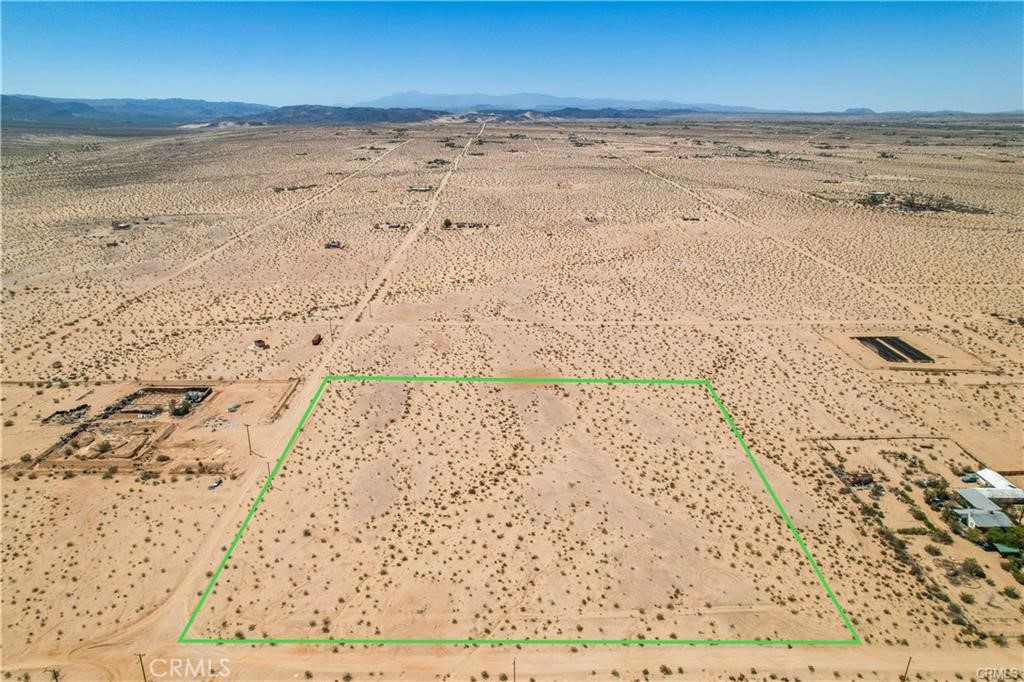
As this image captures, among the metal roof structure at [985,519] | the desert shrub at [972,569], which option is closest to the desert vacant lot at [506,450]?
the desert shrub at [972,569]

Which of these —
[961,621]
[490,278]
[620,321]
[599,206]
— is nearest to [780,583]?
[961,621]

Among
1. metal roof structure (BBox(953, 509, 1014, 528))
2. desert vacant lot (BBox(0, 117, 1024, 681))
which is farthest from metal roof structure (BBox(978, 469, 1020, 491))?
metal roof structure (BBox(953, 509, 1014, 528))

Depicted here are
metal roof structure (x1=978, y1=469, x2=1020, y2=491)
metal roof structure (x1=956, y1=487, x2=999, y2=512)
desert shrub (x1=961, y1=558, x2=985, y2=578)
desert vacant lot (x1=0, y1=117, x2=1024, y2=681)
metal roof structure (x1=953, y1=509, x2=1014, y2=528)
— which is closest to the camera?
desert vacant lot (x1=0, y1=117, x2=1024, y2=681)

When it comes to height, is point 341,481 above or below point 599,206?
below

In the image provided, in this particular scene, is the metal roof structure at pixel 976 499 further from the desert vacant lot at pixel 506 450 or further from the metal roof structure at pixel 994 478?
the desert vacant lot at pixel 506 450

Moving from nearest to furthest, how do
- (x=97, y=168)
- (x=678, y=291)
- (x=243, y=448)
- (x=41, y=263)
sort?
(x=243, y=448) → (x=678, y=291) → (x=41, y=263) → (x=97, y=168)

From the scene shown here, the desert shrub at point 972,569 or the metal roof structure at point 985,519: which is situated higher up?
the metal roof structure at point 985,519

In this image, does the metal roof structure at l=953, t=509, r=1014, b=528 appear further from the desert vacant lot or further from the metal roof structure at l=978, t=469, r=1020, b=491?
the metal roof structure at l=978, t=469, r=1020, b=491

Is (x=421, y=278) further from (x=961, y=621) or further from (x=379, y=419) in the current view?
(x=961, y=621)

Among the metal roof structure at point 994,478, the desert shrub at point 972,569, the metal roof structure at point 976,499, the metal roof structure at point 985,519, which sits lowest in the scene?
the desert shrub at point 972,569
